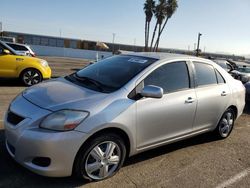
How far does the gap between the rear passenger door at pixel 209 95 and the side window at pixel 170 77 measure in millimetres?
301

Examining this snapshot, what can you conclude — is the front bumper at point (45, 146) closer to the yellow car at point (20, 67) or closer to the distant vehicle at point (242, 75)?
the yellow car at point (20, 67)

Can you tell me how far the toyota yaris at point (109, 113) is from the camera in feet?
11.4

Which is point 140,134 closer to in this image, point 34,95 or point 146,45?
point 34,95

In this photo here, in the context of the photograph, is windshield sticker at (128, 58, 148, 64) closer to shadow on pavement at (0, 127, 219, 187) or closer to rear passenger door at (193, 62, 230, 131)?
rear passenger door at (193, 62, 230, 131)

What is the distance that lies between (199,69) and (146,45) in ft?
146

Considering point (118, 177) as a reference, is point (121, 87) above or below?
above

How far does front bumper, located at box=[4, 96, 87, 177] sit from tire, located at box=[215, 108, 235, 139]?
322 cm

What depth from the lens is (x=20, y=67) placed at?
10.5 metres

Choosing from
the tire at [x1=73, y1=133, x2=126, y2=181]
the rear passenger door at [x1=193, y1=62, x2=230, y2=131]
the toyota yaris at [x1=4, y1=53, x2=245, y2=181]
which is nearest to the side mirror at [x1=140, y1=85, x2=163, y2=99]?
the toyota yaris at [x1=4, y1=53, x2=245, y2=181]

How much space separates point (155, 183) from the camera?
3984mm

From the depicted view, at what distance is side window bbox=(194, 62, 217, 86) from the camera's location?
17.1 ft

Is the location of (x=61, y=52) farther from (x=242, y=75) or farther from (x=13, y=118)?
(x=13, y=118)

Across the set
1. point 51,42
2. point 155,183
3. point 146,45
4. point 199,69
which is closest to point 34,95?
point 155,183

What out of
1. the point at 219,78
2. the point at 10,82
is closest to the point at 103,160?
the point at 219,78
